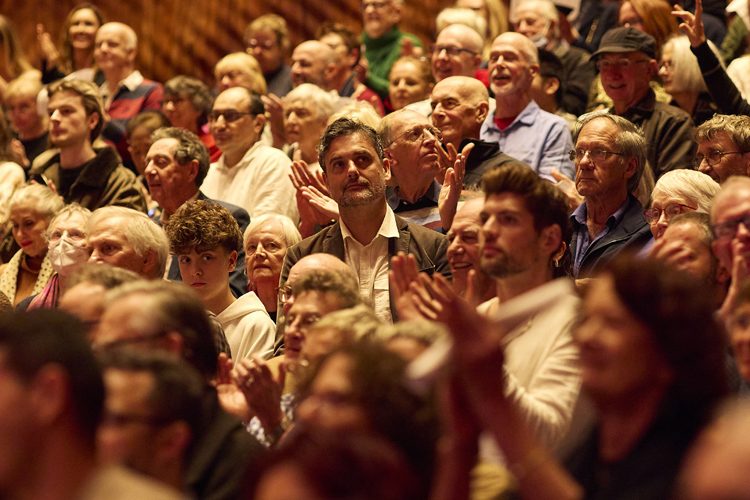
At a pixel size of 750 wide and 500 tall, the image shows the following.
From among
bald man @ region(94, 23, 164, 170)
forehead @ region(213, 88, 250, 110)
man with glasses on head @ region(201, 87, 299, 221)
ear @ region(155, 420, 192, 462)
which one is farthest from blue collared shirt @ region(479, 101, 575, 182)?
ear @ region(155, 420, 192, 462)

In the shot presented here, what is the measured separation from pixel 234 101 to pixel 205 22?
297 cm

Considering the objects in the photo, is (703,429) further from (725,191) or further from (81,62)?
(81,62)

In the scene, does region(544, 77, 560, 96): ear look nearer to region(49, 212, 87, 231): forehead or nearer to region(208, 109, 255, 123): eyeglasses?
region(208, 109, 255, 123): eyeglasses

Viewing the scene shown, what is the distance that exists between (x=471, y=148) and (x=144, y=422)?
251 centimetres

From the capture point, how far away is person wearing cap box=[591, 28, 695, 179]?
5.04 metres

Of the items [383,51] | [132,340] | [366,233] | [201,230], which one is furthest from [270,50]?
[132,340]

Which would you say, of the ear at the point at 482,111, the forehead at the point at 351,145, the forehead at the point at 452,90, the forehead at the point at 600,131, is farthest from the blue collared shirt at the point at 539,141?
the forehead at the point at 351,145

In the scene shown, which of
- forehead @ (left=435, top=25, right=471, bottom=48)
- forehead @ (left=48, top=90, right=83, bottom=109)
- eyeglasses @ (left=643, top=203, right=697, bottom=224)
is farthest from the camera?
forehead @ (left=435, top=25, right=471, bottom=48)

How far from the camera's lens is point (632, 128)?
4.43 m

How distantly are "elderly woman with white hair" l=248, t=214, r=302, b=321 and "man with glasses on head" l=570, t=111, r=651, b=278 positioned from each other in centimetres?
93

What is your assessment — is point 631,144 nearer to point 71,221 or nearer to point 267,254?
point 267,254

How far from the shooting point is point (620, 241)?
4242 mm

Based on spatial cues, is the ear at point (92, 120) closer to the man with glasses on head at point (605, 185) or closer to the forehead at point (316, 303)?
the man with glasses on head at point (605, 185)

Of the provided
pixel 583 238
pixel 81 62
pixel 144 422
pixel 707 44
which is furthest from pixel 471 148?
pixel 81 62
